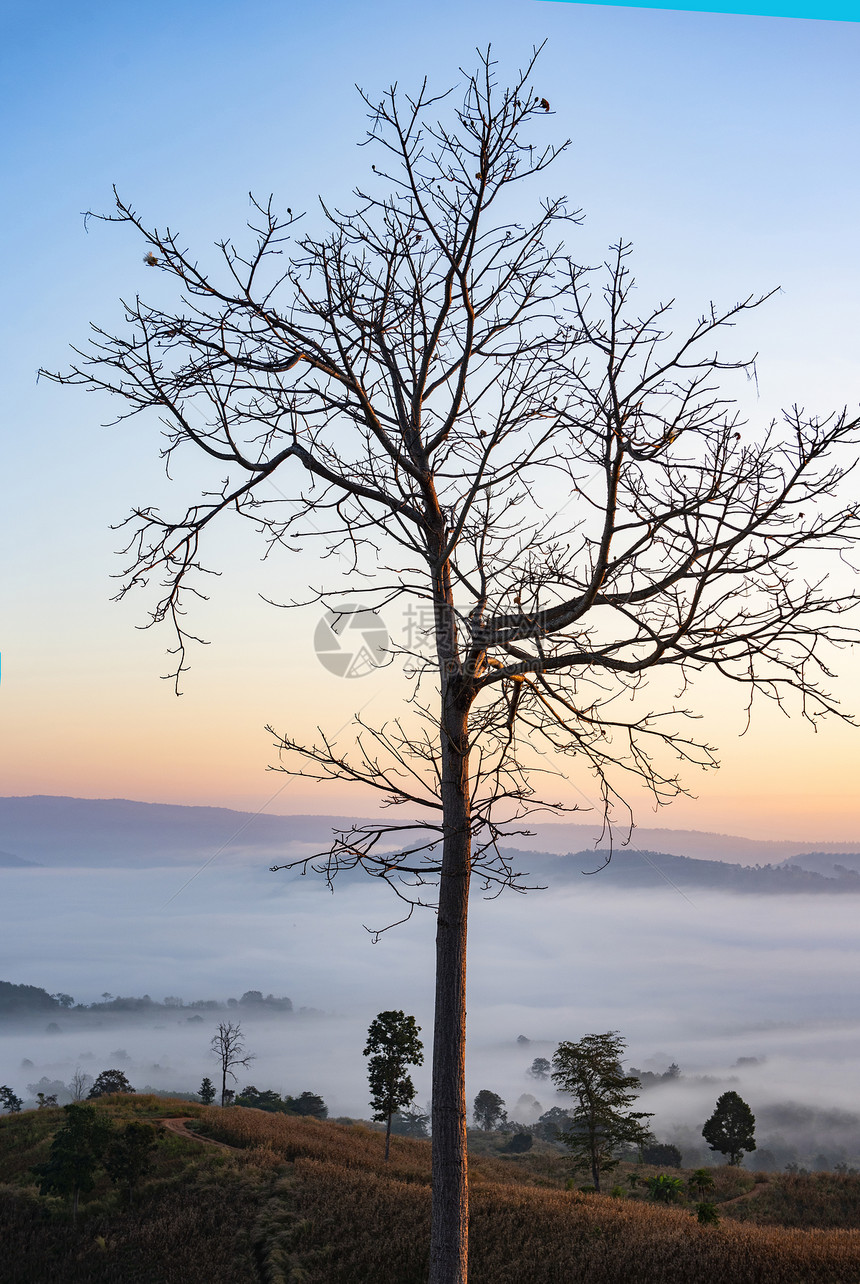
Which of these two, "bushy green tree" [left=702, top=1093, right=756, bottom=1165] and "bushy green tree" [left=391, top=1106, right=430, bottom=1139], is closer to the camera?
"bushy green tree" [left=702, top=1093, right=756, bottom=1165]

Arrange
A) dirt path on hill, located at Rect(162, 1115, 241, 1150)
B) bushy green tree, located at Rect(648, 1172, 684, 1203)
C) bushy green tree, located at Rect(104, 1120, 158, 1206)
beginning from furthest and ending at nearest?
bushy green tree, located at Rect(648, 1172, 684, 1203) → dirt path on hill, located at Rect(162, 1115, 241, 1150) → bushy green tree, located at Rect(104, 1120, 158, 1206)

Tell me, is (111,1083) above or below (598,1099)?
below

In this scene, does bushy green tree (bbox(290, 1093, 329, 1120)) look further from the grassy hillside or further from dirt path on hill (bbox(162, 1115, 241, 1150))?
the grassy hillside

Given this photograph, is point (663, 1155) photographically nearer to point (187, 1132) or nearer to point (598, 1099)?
point (598, 1099)

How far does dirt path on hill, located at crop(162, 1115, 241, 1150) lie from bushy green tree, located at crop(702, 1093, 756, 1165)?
25136 mm

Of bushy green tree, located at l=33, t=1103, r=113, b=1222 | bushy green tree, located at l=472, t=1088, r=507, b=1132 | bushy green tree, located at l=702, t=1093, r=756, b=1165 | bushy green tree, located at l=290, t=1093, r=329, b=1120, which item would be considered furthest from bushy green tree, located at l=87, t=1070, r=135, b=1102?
bushy green tree, located at l=472, t=1088, r=507, b=1132

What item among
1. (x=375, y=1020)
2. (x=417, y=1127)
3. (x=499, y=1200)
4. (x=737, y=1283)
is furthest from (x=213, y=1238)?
(x=417, y=1127)

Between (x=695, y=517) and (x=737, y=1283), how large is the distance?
794 centimetres

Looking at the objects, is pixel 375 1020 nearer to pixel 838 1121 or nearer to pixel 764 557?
pixel 764 557

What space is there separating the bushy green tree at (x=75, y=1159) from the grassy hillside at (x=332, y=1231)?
44cm

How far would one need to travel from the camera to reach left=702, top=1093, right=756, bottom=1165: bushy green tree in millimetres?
35969

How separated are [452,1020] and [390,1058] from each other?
23.4m

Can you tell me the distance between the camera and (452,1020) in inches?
214

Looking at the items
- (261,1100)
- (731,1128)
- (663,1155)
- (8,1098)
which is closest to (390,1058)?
(731,1128)
